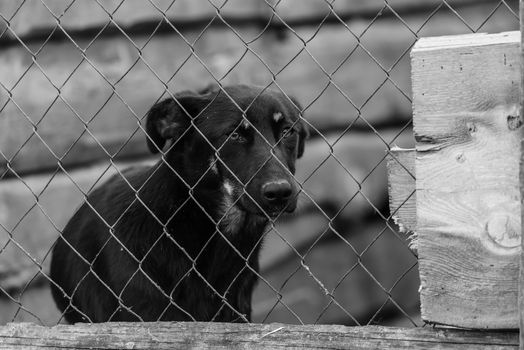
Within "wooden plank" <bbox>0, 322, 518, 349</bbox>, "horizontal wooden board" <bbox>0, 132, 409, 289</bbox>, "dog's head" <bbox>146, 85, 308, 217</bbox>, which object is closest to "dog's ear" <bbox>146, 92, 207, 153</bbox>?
"dog's head" <bbox>146, 85, 308, 217</bbox>

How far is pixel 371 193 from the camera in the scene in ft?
25.0

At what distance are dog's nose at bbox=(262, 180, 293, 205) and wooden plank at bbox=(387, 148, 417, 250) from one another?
3.10ft

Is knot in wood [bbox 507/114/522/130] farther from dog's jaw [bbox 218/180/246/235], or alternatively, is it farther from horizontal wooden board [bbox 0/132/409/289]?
horizontal wooden board [bbox 0/132/409/289]

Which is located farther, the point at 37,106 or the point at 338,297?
the point at 338,297

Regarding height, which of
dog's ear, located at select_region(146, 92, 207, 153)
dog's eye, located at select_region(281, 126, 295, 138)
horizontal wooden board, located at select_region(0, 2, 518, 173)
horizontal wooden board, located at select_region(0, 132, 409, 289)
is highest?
dog's ear, located at select_region(146, 92, 207, 153)

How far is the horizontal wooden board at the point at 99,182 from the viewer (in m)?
6.07

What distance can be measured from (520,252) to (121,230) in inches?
83.8

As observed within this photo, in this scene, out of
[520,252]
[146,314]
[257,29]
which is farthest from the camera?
[257,29]

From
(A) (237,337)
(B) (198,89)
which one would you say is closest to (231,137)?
(A) (237,337)

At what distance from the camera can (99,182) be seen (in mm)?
5777

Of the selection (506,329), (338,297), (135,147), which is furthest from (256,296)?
(506,329)

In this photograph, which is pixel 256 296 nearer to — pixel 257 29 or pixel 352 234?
pixel 352 234

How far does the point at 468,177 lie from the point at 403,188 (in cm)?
38

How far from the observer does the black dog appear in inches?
142
